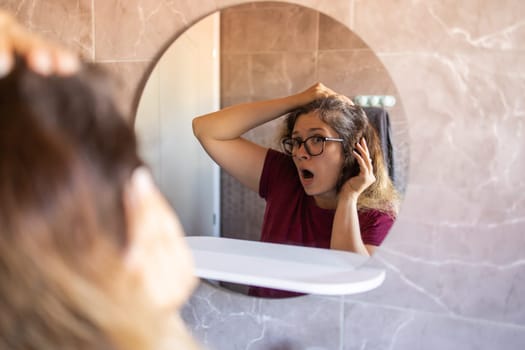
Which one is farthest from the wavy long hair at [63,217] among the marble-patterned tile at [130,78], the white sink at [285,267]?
the marble-patterned tile at [130,78]

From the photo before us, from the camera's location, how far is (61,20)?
1021mm

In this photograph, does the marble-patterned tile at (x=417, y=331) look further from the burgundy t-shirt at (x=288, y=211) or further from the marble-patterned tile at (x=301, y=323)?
the burgundy t-shirt at (x=288, y=211)

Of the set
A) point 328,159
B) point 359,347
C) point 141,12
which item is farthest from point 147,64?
point 359,347

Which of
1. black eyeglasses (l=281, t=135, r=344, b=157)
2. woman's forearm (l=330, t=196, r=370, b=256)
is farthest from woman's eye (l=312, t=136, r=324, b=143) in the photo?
woman's forearm (l=330, t=196, r=370, b=256)

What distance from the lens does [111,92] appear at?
0.38m

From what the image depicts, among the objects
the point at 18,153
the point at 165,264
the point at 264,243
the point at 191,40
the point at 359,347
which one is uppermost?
the point at 191,40

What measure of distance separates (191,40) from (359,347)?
27.1 inches

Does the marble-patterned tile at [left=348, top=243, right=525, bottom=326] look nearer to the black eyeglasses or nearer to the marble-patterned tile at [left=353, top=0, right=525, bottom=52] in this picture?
the black eyeglasses

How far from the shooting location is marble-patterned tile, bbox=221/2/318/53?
0.83 meters

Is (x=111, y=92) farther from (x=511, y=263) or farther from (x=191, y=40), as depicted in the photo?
(x=511, y=263)

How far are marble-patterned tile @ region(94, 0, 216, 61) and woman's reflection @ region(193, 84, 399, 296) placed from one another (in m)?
0.20

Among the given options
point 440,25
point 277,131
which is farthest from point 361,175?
point 440,25

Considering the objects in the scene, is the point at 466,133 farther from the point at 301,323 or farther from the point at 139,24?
the point at 139,24

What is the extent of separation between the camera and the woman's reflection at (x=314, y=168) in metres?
0.82
